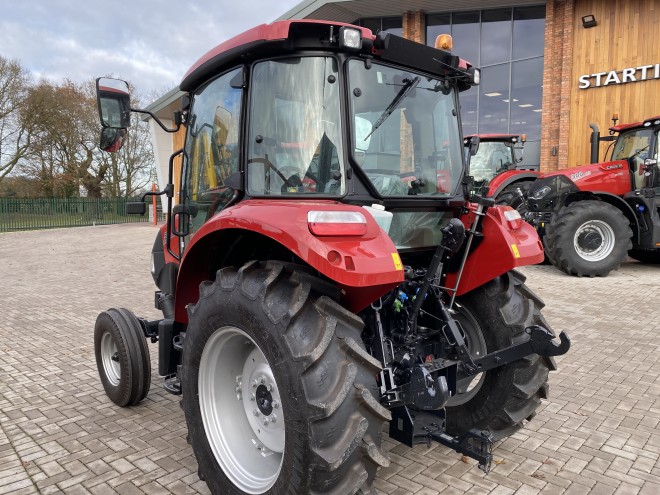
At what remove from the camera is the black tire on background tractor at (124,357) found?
390 centimetres

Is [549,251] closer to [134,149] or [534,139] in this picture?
[534,139]

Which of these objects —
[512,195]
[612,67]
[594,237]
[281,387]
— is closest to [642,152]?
[594,237]

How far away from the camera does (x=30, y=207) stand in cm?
2550

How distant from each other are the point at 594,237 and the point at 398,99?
Answer: 794 cm

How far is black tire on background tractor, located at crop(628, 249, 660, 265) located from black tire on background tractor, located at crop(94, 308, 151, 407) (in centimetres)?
1047

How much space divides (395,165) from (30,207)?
89.4 ft

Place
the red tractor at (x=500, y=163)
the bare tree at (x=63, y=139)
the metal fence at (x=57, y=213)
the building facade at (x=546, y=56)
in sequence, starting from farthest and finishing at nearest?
the bare tree at (x=63, y=139), the metal fence at (x=57, y=213), the building facade at (x=546, y=56), the red tractor at (x=500, y=163)

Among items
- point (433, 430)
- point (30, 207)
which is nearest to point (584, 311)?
point (433, 430)

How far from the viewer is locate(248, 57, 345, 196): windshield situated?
2617 mm

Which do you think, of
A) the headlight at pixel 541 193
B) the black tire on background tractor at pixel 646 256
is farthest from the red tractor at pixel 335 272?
the black tire on background tractor at pixel 646 256

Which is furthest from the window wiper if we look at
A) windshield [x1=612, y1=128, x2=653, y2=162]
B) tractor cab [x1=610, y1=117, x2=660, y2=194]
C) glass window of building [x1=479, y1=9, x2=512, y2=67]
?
glass window of building [x1=479, y1=9, x2=512, y2=67]

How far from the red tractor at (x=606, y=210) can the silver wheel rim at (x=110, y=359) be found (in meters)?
7.48

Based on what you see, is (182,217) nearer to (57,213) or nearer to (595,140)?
(595,140)

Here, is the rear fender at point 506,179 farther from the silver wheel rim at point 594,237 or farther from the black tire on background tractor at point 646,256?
the black tire on background tractor at point 646,256
